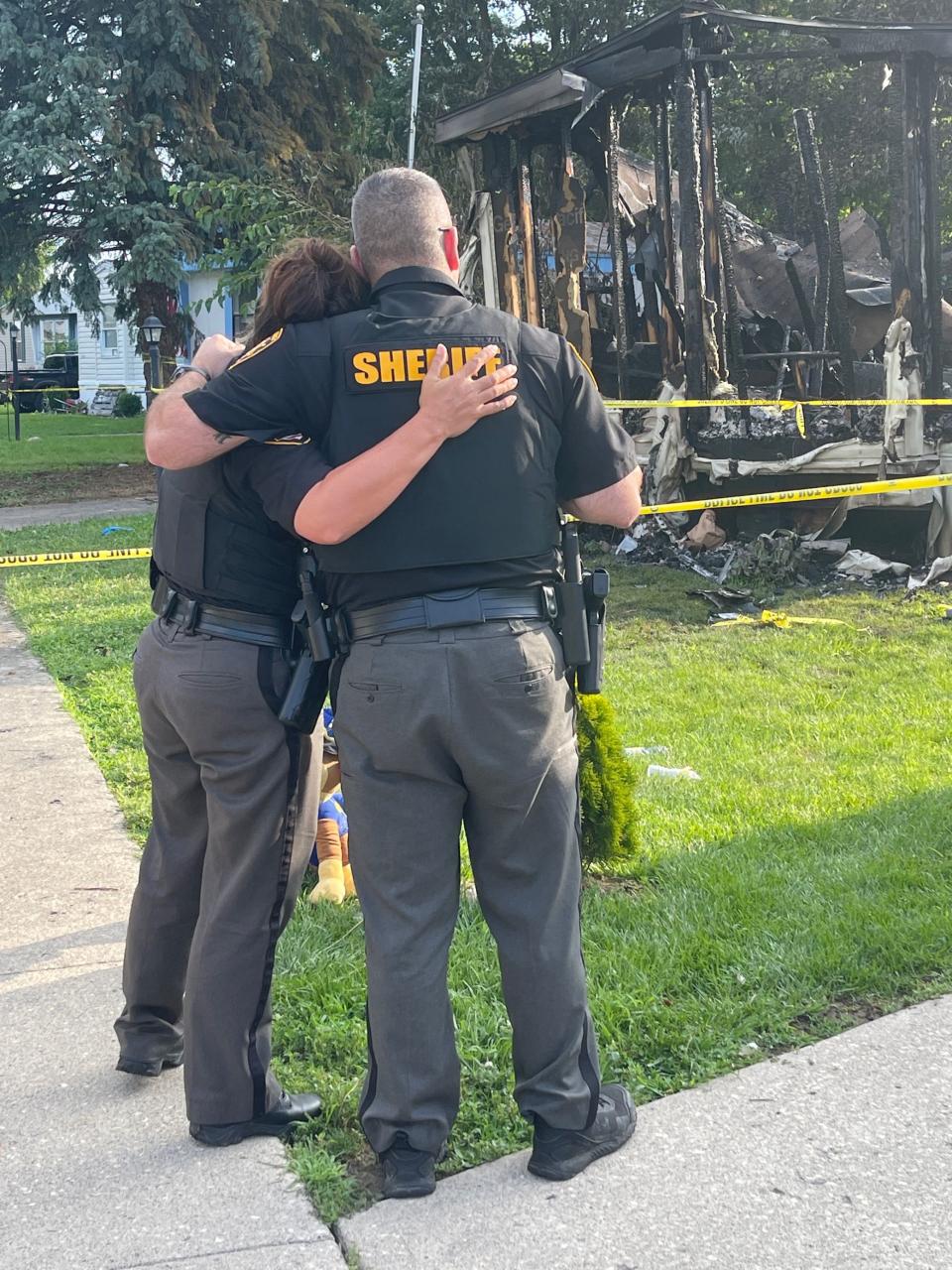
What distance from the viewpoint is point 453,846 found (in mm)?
2834

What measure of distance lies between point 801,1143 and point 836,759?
125 inches

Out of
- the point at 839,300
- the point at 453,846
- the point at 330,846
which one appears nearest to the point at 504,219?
the point at 839,300

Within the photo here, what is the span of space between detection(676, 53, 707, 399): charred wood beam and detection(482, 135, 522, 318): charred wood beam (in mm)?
2189

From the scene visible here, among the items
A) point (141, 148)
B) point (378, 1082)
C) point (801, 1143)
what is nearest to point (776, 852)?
point (801, 1143)

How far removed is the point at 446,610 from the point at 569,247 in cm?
1056

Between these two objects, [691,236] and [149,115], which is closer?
[691,236]

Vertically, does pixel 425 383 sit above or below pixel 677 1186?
above

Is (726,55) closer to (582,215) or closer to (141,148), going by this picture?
(582,215)

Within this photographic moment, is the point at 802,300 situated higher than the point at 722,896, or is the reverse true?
the point at 802,300

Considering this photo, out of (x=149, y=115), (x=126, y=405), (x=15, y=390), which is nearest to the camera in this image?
(x=149, y=115)

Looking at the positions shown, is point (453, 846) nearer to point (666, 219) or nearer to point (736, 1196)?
point (736, 1196)

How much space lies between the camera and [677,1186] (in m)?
2.75

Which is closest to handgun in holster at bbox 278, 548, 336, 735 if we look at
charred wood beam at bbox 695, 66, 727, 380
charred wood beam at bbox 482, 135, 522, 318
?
charred wood beam at bbox 695, 66, 727, 380

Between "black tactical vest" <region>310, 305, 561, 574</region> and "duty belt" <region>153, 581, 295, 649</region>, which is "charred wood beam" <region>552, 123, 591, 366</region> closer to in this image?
"duty belt" <region>153, 581, 295, 649</region>
